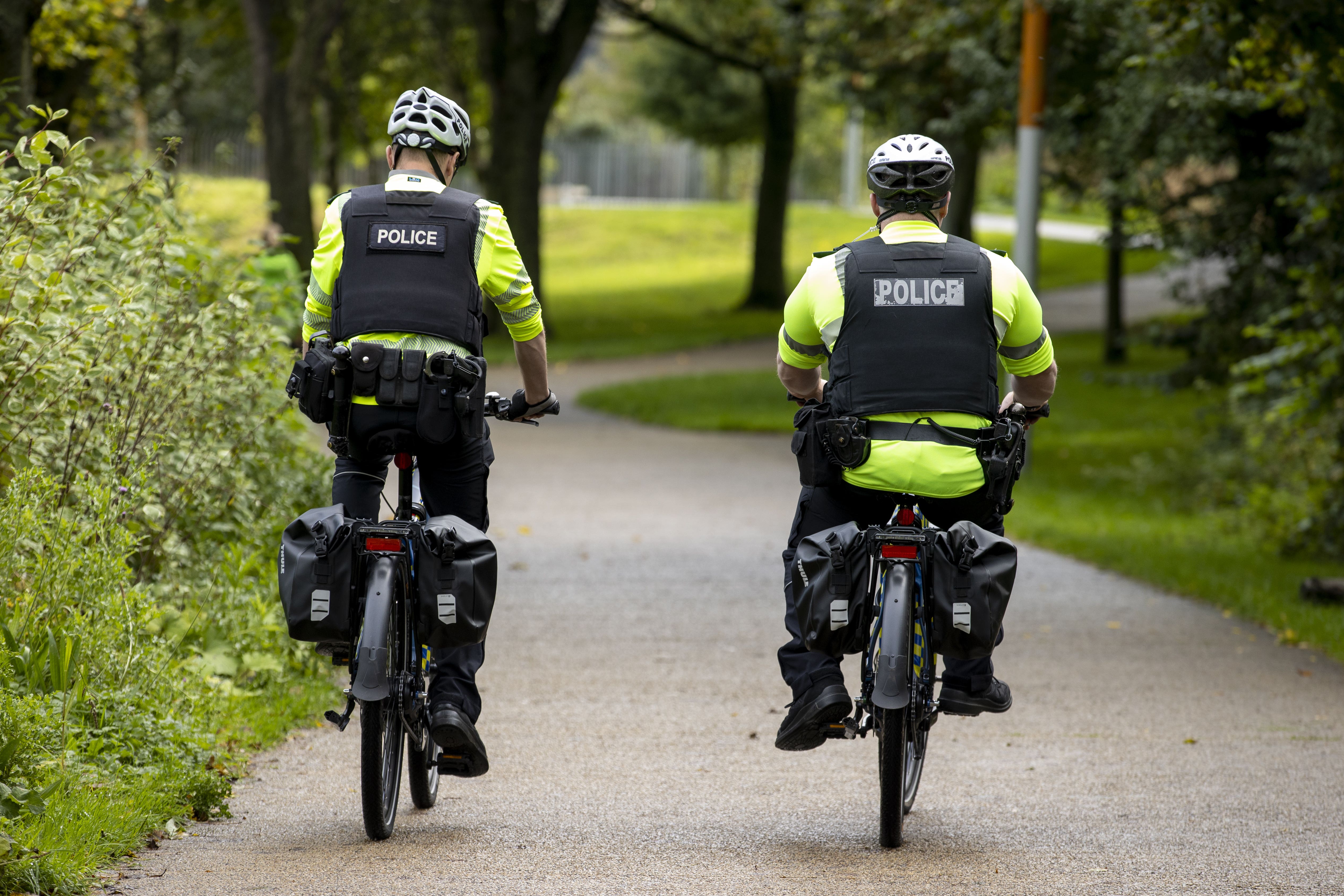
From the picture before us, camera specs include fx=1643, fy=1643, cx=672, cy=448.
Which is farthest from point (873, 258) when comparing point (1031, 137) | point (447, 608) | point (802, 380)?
point (1031, 137)

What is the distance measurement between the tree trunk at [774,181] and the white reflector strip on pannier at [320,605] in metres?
30.7

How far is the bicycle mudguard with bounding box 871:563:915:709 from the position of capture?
457cm

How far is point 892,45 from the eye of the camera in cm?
2033

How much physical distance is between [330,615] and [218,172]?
1986 inches

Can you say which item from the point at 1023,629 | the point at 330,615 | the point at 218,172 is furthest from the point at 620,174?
the point at 330,615

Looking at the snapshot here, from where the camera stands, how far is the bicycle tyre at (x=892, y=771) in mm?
4625

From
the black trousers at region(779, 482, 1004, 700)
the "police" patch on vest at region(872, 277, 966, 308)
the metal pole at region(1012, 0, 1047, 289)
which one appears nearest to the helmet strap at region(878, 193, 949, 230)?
the "police" patch on vest at region(872, 277, 966, 308)

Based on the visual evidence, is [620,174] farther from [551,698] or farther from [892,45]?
[551,698]

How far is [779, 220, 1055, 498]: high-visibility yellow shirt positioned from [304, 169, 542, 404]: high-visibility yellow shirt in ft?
2.57

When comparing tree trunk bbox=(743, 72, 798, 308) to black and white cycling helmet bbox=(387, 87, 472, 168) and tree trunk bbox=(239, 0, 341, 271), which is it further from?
black and white cycling helmet bbox=(387, 87, 472, 168)

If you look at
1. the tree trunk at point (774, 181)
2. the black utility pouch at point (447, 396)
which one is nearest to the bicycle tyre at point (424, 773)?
the black utility pouch at point (447, 396)

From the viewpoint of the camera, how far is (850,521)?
16.2 ft

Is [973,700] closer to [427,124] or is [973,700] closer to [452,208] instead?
[452,208]

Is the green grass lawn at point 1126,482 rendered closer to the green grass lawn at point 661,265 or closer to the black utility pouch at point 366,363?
the green grass lawn at point 661,265
